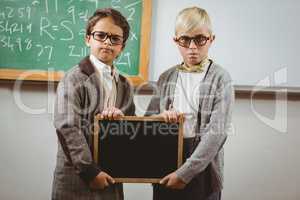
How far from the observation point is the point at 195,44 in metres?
1.60

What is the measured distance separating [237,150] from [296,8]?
65 cm

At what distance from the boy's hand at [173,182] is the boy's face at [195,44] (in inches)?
17.1

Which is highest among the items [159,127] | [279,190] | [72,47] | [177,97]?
[72,47]

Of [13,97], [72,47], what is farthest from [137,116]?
[13,97]

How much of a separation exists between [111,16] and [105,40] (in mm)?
101

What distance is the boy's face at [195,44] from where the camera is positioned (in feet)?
5.25

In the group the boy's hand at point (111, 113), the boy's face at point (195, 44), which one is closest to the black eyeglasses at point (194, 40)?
the boy's face at point (195, 44)

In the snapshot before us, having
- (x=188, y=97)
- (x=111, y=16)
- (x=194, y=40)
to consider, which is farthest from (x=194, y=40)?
(x=111, y=16)

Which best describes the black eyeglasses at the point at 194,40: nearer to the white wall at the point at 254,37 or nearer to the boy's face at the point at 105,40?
the white wall at the point at 254,37

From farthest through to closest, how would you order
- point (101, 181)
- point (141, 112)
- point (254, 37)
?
point (254, 37), point (141, 112), point (101, 181)

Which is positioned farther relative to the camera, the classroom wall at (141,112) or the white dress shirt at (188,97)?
the classroom wall at (141,112)

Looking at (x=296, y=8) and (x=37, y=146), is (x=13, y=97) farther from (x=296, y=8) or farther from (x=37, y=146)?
(x=296, y=8)

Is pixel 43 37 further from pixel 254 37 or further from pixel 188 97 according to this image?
pixel 254 37

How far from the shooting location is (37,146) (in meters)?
1.69
